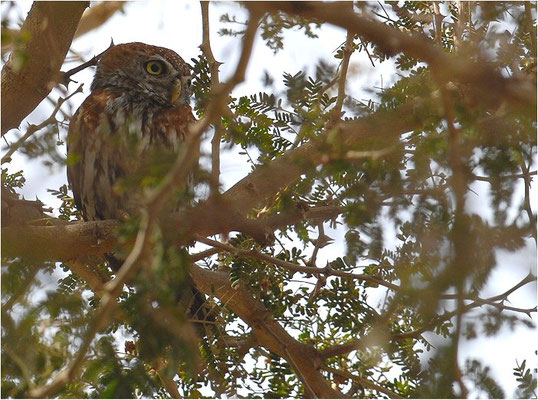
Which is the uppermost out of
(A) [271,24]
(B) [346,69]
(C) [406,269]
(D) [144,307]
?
(A) [271,24]

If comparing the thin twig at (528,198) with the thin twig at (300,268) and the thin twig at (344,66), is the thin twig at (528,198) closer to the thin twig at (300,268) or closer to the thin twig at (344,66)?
the thin twig at (300,268)

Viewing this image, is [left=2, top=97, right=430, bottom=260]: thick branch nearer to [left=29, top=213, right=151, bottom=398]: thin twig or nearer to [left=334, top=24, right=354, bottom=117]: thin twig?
[left=29, top=213, right=151, bottom=398]: thin twig

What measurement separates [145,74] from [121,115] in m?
0.59

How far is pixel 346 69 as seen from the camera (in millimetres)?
4062

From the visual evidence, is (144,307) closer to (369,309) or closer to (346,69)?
(369,309)

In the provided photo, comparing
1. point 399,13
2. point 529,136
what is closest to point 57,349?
point 529,136

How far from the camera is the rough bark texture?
162 inches

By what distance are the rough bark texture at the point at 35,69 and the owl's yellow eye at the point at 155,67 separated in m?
1.00

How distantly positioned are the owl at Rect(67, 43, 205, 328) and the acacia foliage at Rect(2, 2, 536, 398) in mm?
632

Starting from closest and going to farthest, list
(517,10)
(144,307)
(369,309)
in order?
1. (144,307)
2. (517,10)
3. (369,309)

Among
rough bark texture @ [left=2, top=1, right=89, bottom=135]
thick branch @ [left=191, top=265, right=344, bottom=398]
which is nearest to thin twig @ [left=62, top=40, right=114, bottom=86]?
rough bark texture @ [left=2, top=1, right=89, bottom=135]

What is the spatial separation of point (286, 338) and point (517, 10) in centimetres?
205

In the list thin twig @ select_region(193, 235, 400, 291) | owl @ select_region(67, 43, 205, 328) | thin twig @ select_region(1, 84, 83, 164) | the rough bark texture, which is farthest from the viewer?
owl @ select_region(67, 43, 205, 328)

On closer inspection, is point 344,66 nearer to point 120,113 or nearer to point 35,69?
point 120,113
